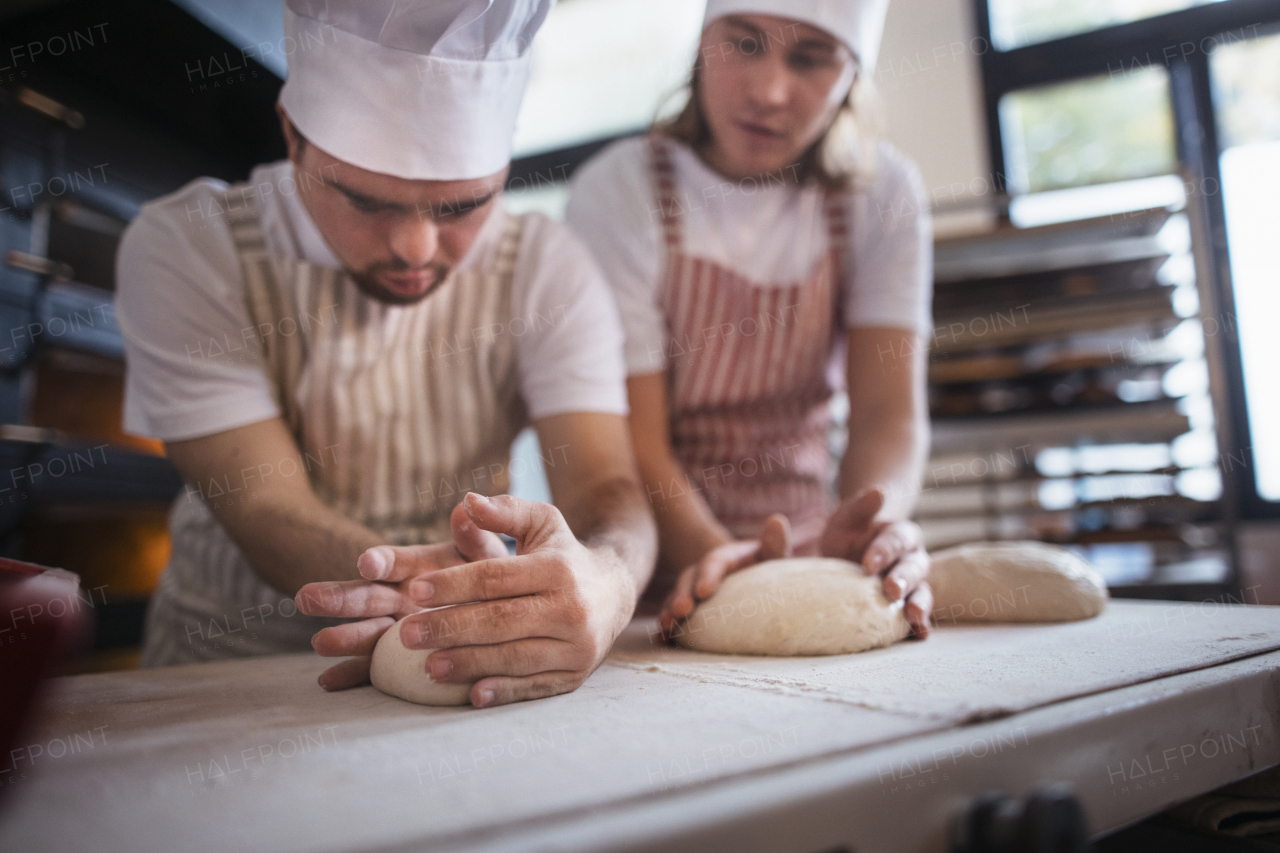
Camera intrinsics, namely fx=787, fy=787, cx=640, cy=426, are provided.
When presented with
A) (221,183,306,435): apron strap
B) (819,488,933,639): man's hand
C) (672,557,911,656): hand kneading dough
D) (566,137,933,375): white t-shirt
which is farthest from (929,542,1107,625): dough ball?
(221,183,306,435): apron strap

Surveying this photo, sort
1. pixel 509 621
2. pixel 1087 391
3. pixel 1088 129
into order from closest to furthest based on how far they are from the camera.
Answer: pixel 509 621, pixel 1087 391, pixel 1088 129

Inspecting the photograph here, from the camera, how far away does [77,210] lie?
1.96m

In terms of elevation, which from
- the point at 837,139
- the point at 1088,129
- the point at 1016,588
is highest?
the point at 1088,129

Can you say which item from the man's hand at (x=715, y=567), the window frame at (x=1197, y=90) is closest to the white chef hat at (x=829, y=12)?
the man's hand at (x=715, y=567)

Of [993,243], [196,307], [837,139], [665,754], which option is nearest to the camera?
[665,754]

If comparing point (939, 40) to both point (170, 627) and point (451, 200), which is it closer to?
point (451, 200)

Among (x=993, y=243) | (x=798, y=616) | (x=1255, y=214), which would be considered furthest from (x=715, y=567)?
(x=1255, y=214)

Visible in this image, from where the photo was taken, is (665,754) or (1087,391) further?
(1087,391)

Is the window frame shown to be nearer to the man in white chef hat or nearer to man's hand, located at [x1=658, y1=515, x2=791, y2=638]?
man's hand, located at [x1=658, y1=515, x2=791, y2=638]

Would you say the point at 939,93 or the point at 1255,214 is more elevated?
the point at 939,93

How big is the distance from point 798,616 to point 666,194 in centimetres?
83

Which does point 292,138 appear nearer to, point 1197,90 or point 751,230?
point 751,230

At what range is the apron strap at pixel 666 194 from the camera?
1.42 metres

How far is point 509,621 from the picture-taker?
0.71m
